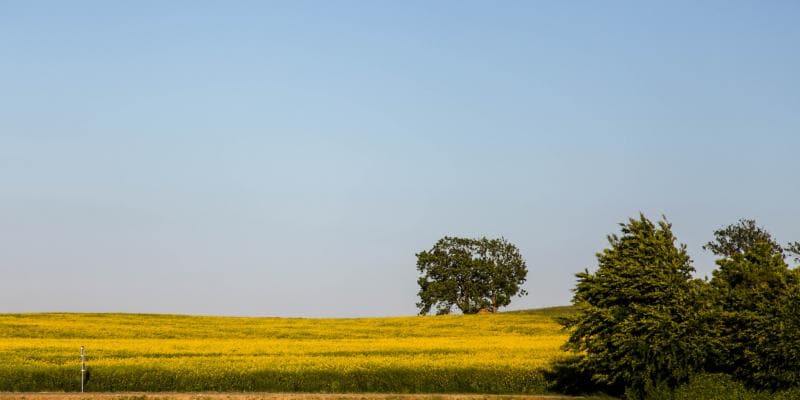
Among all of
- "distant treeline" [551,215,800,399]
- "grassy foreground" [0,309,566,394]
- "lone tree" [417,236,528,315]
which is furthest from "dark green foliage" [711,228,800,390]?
"lone tree" [417,236,528,315]

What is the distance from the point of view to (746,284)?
38.1 m

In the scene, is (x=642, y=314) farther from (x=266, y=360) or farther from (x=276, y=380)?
(x=266, y=360)

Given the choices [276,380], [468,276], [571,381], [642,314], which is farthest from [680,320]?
[468,276]

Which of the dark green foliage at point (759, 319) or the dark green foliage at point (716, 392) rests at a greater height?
the dark green foliage at point (759, 319)

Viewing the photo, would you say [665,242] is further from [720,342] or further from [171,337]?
[171,337]

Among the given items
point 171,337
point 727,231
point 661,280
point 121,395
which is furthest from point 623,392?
point 727,231

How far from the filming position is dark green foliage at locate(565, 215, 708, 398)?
3694 cm

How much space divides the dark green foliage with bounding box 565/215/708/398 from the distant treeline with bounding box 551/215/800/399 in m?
0.03

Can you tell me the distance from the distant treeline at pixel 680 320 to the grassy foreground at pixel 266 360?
5.19m

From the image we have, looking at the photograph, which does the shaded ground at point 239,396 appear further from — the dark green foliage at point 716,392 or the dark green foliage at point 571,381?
the dark green foliage at point 716,392

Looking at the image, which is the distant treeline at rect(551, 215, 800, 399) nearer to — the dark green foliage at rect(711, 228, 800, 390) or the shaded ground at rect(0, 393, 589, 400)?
the dark green foliage at rect(711, 228, 800, 390)

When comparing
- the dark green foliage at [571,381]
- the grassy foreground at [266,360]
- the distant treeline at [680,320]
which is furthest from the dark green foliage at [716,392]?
the grassy foreground at [266,360]

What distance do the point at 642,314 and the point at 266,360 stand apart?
16.2 m

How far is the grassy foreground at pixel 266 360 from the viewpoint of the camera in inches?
1622
